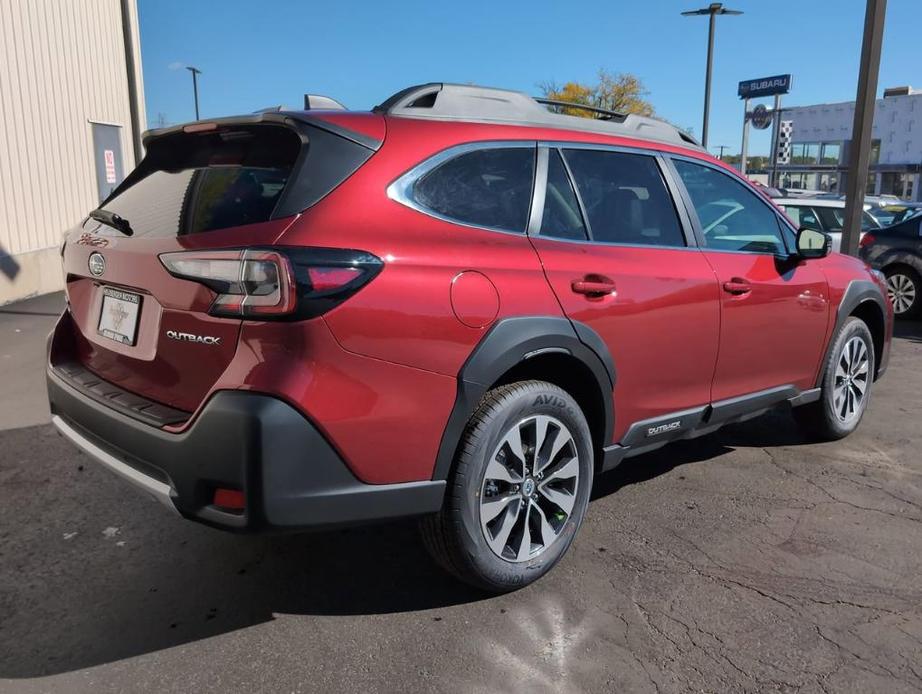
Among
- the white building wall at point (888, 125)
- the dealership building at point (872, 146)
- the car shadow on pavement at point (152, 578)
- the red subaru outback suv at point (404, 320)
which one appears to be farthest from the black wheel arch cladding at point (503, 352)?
the white building wall at point (888, 125)

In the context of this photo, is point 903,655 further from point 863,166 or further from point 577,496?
point 863,166

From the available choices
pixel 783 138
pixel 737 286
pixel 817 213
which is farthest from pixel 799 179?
pixel 737 286

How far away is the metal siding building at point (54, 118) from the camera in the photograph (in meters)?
9.91

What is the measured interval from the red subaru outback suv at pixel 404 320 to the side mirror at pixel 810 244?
73cm

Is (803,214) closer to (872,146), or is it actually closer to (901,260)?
(901,260)

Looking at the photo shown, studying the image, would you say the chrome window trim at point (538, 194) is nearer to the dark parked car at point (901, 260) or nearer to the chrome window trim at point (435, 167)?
the chrome window trim at point (435, 167)

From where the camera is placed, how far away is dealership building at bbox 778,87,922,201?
1918 inches

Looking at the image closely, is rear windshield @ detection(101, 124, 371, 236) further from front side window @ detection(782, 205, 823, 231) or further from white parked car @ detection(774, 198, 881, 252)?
front side window @ detection(782, 205, 823, 231)

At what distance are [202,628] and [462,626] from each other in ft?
3.08

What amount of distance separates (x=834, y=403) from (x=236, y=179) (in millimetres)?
3850

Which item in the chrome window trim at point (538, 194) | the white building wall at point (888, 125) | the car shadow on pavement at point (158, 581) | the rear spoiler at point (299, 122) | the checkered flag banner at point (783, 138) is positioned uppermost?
the white building wall at point (888, 125)

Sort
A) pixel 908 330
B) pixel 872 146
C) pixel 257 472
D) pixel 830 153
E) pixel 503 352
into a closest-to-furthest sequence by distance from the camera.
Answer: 1. pixel 257 472
2. pixel 503 352
3. pixel 908 330
4. pixel 872 146
5. pixel 830 153

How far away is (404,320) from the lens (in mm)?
2473

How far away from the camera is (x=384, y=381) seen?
246 centimetres
